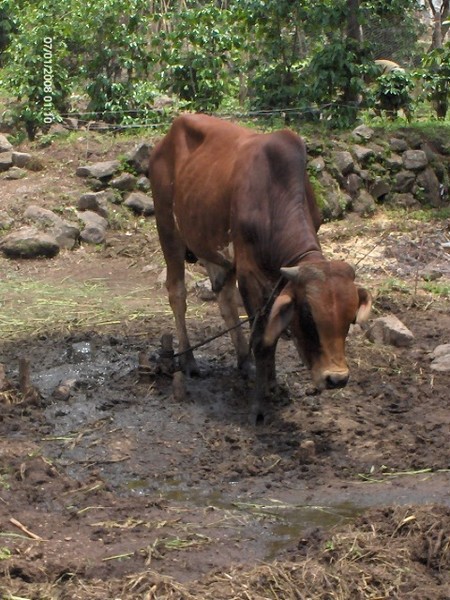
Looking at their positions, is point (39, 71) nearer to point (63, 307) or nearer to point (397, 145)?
point (397, 145)

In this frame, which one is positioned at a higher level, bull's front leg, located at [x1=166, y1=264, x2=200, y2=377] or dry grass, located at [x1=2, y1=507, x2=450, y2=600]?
dry grass, located at [x1=2, y1=507, x2=450, y2=600]

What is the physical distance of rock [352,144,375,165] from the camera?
1309 cm

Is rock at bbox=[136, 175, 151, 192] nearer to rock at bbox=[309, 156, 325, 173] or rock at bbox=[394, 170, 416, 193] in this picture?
rock at bbox=[309, 156, 325, 173]

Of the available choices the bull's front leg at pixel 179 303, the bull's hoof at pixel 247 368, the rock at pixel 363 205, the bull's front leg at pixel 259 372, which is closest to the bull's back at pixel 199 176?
the bull's front leg at pixel 179 303

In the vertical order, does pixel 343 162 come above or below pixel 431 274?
above

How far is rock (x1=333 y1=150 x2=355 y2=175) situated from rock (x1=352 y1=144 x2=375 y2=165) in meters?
0.24

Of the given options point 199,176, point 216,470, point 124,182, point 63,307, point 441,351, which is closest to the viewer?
point 216,470

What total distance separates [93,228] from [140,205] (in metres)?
0.75

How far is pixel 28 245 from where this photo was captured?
11.1 m

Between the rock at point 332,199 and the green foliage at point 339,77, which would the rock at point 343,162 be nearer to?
the rock at point 332,199

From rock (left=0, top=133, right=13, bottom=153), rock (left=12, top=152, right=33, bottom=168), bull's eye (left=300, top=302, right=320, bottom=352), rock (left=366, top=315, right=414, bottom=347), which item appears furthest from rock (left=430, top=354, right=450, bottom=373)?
rock (left=0, top=133, right=13, bottom=153)

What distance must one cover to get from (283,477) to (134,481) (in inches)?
33.4

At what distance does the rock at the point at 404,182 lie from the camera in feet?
42.9

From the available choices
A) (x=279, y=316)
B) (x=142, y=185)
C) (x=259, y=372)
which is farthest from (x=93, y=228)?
(x=279, y=316)
